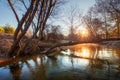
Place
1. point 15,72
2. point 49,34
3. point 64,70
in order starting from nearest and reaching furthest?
point 15,72 < point 64,70 < point 49,34

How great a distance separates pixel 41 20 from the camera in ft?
52.0

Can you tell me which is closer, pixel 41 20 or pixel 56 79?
pixel 56 79

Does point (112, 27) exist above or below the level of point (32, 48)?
above

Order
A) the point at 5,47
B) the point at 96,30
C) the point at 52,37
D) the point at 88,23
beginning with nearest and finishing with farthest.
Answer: the point at 5,47 → the point at 52,37 → the point at 96,30 → the point at 88,23

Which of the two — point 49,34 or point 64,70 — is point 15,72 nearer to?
point 64,70

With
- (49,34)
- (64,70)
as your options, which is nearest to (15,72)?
(64,70)

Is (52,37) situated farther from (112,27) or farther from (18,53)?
(18,53)

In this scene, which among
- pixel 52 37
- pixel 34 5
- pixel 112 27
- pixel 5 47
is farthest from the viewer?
pixel 112 27

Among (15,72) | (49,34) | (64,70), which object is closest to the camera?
(15,72)

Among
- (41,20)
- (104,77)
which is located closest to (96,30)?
(41,20)

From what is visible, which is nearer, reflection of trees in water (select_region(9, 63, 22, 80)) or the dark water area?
the dark water area

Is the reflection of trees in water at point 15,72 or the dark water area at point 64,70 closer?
the dark water area at point 64,70

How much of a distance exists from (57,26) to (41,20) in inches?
639

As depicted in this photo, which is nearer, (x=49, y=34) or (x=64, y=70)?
(x=64, y=70)
